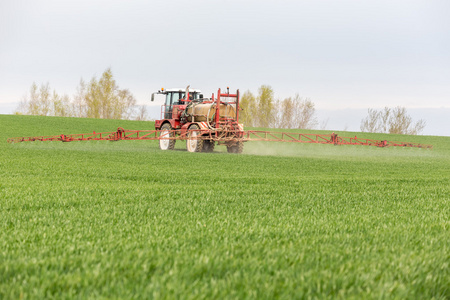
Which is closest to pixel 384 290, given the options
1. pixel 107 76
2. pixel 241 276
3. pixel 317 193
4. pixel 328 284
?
pixel 328 284

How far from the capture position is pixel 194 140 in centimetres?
1709

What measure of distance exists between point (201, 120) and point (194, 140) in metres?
0.89

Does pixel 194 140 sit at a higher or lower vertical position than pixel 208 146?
higher

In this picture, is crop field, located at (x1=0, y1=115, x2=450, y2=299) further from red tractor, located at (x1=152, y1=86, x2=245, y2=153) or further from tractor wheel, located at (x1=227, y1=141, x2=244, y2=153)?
tractor wheel, located at (x1=227, y1=141, x2=244, y2=153)

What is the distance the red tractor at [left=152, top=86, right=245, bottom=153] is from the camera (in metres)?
16.7

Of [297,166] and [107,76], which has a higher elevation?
[107,76]

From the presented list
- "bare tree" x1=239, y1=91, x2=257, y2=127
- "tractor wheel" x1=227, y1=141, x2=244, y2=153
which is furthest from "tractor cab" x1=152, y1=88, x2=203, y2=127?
"bare tree" x1=239, y1=91, x2=257, y2=127

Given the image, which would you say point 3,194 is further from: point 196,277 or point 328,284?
point 328,284

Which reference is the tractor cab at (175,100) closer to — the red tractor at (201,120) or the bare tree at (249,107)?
the red tractor at (201,120)

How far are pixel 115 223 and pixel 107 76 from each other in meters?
45.2

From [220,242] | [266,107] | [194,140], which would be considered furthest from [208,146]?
[266,107]

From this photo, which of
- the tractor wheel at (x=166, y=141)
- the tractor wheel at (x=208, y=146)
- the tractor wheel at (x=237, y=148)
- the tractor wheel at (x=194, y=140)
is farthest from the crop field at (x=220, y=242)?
the tractor wheel at (x=166, y=141)

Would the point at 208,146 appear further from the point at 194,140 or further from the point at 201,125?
the point at 201,125

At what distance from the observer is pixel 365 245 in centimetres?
334
